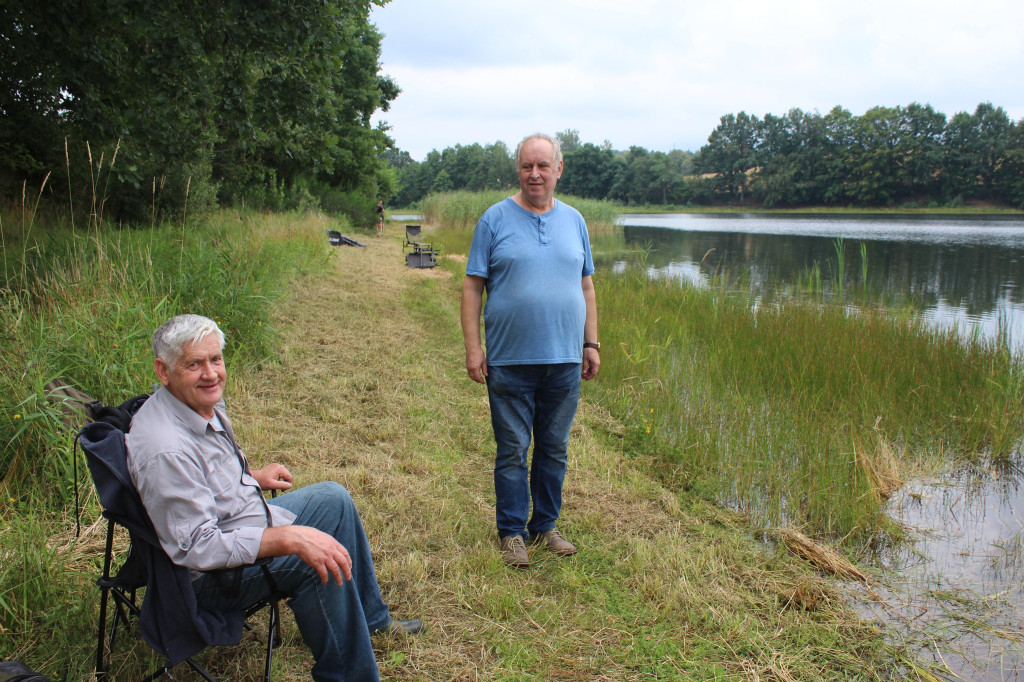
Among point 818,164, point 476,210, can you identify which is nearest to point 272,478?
point 476,210

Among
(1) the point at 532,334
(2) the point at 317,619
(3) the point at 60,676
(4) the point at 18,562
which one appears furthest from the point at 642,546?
(4) the point at 18,562

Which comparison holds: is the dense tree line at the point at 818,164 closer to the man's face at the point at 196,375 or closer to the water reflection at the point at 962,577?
the water reflection at the point at 962,577

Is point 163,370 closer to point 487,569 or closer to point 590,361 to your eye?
point 487,569

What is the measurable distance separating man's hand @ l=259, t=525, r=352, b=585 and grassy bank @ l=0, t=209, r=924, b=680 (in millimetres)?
707

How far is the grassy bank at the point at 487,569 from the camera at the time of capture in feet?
8.05

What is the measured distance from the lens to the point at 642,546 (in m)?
3.31

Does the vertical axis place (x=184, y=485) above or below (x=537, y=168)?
below

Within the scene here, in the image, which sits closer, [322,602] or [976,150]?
[322,602]

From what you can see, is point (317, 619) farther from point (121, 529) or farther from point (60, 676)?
point (121, 529)

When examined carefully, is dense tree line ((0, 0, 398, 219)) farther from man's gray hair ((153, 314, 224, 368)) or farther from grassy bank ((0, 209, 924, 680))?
man's gray hair ((153, 314, 224, 368))

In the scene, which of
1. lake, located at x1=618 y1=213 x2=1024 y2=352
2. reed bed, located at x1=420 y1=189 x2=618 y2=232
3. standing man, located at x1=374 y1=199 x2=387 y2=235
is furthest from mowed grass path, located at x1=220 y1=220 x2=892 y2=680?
standing man, located at x1=374 y1=199 x2=387 y2=235

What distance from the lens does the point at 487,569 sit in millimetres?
3064

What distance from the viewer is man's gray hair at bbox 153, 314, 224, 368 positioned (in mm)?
1967

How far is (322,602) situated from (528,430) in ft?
4.34
